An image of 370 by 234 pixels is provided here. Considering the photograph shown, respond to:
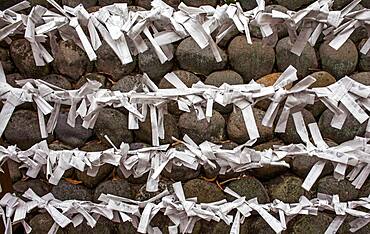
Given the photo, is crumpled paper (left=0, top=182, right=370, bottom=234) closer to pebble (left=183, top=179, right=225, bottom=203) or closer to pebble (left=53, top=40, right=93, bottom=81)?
pebble (left=183, top=179, right=225, bottom=203)

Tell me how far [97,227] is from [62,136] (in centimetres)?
21

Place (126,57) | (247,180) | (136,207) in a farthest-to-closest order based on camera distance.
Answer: (247,180) < (136,207) < (126,57)

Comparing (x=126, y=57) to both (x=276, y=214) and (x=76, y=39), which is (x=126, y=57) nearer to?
(x=76, y=39)

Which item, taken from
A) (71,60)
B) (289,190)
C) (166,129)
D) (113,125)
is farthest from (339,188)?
(71,60)

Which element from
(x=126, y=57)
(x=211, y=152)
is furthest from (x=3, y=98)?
(x=211, y=152)

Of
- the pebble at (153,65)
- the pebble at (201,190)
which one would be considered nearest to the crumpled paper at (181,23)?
the pebble at (153,65)

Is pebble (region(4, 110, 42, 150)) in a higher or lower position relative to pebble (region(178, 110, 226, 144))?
lower

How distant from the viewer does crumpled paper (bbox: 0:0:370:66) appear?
706mm

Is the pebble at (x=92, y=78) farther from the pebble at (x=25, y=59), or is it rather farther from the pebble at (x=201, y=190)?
the pebble at (x=201, y=190)

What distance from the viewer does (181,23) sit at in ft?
2.34

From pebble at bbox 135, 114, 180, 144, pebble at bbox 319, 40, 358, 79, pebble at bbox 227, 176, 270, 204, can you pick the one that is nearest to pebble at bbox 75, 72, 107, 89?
pebble at bbox 135, 114, 180, 144

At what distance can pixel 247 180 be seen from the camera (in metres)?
0.99

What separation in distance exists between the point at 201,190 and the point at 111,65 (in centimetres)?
31

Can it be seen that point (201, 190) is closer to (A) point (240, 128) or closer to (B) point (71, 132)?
(A) point (240, 128)
